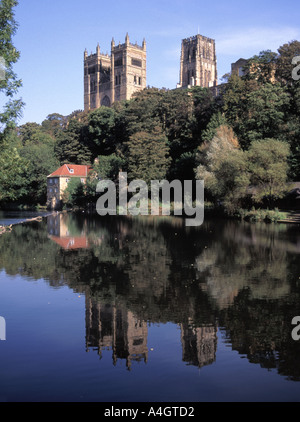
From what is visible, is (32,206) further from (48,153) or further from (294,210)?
(294,210)

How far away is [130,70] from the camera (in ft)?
534

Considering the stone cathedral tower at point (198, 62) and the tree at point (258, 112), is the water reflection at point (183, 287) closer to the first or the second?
the tree at point (258, 112)

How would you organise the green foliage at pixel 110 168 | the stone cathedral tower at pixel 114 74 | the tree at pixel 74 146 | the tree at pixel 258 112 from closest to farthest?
the tree at pixel 258 112
the green foliage at pixel 110 168
the tree at pixel 74 146
the stone cathedral tower at pixel 114 74

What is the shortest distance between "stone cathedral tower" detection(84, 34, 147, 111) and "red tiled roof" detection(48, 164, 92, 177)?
79.8m

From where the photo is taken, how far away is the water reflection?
396 inches

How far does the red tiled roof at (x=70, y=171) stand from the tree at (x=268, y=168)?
1625 inches

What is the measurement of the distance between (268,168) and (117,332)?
37153mm

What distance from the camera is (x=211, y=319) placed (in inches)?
464

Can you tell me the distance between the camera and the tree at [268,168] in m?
44.6

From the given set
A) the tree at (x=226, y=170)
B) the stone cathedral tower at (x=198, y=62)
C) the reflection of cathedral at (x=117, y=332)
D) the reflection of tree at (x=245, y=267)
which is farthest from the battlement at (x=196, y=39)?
the reflection of cathedral at (x=117, y=332)

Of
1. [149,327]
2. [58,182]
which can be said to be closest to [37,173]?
[58,182]

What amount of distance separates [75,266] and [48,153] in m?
70.4

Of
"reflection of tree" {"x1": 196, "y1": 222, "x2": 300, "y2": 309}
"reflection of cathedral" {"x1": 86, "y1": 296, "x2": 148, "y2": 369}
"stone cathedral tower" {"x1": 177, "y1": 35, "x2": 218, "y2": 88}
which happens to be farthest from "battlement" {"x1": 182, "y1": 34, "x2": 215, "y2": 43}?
"reflection of cathedral" {"x1": 86, "y1": 296, "x2": 148, "y2": 369}

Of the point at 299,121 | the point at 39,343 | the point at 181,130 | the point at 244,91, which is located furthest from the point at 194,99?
the point at 39,343
